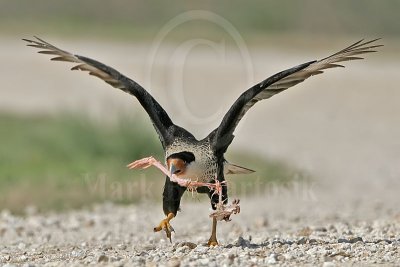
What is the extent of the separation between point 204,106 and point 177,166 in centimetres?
1704

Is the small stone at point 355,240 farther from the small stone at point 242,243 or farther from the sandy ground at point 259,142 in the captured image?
the small stone at point 242,243

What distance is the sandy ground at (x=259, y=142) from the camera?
331 inches

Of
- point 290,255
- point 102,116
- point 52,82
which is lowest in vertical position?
point 290,255

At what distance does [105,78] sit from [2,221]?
11.8 feet

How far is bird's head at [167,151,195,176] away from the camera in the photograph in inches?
303

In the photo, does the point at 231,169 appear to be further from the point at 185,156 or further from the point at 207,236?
the point at 207,236

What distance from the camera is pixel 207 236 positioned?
9.84m

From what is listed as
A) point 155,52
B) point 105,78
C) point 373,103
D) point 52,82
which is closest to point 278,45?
point 155,52

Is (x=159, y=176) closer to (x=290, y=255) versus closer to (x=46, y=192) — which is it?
(x=46, y=192)

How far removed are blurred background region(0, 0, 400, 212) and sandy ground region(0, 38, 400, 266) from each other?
7cm

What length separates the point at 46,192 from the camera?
44.1 feet

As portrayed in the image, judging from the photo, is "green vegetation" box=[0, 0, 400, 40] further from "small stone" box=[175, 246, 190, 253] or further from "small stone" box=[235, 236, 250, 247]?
"small stone" box=[175, 246, 190, 253]

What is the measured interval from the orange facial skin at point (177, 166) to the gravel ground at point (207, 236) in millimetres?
594

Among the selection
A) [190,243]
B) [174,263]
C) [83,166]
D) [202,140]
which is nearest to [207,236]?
[190,243]
